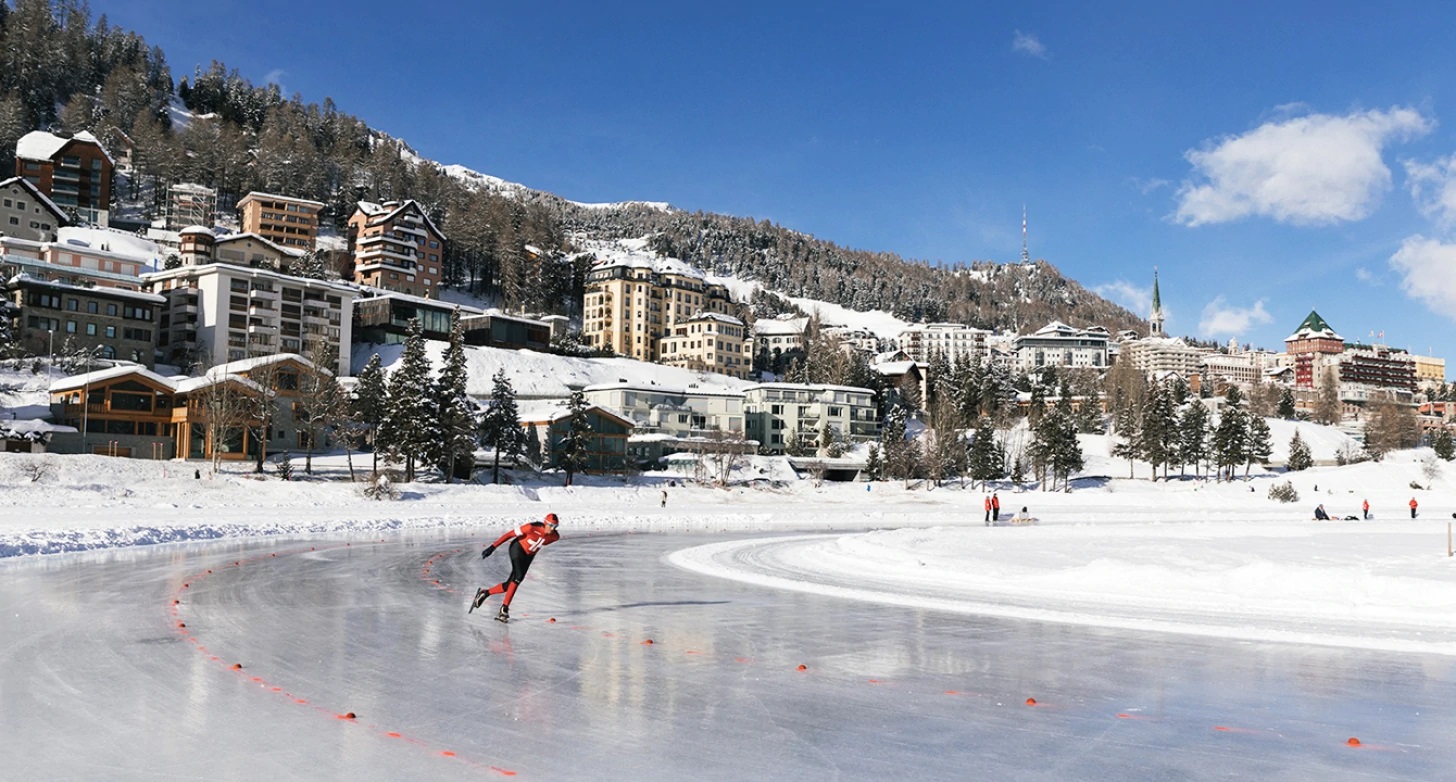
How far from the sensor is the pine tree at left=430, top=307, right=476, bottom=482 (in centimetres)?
5672

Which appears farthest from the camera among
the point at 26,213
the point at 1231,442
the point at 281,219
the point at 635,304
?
the point at 635,304

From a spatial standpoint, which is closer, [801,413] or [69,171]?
[801,413]

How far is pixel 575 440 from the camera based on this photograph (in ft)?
213

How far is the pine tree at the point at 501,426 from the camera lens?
205 ft

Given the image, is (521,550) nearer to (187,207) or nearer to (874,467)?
(874,467)

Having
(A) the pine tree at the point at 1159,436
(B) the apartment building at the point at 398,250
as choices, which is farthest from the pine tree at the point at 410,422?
(A) the pine tree at the point at 1159,436

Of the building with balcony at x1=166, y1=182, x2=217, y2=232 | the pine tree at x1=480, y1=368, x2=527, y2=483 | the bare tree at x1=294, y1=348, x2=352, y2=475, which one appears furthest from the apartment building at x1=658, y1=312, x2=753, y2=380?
the bare tree at x1=294, y1=348, x2=352, y2=475

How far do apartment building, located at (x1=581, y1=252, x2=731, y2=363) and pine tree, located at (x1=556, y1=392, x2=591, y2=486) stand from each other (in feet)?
206

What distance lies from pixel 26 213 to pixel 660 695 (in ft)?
382

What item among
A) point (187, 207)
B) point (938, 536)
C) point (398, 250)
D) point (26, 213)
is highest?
point (187, 207)

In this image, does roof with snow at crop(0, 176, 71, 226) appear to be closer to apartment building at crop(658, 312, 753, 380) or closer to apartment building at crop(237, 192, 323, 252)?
apartment building at crop(237, 192, 323, 252)

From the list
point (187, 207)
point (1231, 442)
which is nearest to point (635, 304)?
point (187, 207)

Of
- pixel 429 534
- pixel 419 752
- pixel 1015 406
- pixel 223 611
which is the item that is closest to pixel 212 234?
pixel 429 534

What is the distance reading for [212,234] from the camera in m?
105
